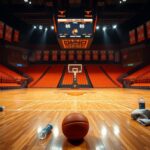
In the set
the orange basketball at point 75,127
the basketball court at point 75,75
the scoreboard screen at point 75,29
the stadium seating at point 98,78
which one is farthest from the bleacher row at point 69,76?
the orange basketball at point 75,127

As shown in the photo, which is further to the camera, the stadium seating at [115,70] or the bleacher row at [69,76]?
the stadium seating at [115,70]

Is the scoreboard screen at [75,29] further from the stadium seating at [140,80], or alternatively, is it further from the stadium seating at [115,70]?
the stadium seating at [115,70]

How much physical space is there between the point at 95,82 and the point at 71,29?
900cm

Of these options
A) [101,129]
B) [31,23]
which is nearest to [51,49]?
[31,23]

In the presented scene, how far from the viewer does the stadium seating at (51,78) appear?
2080cm

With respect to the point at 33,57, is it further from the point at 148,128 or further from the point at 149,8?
the point at 148,128

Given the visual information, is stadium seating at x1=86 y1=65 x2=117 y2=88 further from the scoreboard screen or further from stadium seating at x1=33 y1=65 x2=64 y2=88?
the scoreboard screen

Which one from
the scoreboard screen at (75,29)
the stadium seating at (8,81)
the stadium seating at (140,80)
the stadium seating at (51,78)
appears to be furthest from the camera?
the stadium seating at (51,78)

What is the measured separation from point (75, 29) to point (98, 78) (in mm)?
9906

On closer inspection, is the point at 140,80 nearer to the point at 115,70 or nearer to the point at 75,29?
the point at 115,70

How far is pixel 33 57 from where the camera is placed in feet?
88.9

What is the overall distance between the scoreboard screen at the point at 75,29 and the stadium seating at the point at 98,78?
7892 millimetres

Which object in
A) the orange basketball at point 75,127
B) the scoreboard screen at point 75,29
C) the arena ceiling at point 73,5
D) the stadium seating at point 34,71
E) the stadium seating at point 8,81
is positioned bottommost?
the orange basketball at point 75,127

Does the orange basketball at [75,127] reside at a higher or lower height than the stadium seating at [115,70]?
lower
